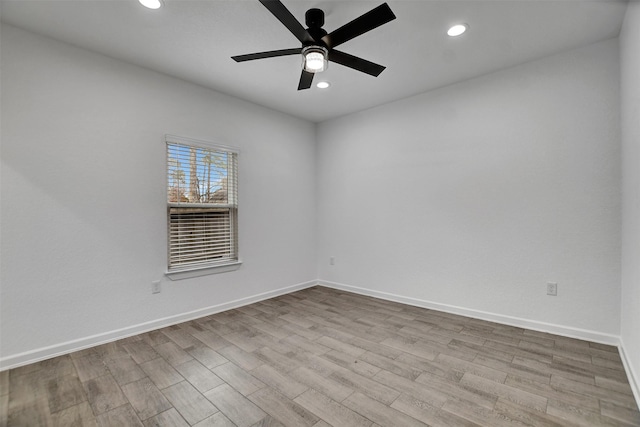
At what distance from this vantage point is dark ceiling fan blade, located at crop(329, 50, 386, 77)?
2201 millimetres

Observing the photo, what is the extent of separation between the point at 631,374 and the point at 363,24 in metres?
3.05

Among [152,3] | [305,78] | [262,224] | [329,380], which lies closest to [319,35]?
[305,78]

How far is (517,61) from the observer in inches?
118

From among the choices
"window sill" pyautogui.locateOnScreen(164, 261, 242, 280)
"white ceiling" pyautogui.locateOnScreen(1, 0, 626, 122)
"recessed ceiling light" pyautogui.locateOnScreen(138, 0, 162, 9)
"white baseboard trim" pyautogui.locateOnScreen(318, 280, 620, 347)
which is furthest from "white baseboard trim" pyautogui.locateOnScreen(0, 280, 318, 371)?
"recessed ceiling light" pyautogui.locateOnScreen(138, 0, 162, 9)

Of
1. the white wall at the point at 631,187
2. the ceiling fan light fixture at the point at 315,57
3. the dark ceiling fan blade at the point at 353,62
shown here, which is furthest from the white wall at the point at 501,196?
the ceiling fan light fixture at the point at 315,57

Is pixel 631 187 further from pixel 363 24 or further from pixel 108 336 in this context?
pixel 108 336

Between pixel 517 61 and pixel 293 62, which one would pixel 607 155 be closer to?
pixel 517 61

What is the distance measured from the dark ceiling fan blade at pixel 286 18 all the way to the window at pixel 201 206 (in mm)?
2019

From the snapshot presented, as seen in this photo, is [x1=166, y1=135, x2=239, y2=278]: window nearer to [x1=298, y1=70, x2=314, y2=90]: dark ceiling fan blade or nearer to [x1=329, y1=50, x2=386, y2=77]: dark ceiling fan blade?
[x1=298, y1=70, x2=314, y2=90]: dark ceiling fan blade

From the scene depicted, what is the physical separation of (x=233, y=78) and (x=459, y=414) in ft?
12.0

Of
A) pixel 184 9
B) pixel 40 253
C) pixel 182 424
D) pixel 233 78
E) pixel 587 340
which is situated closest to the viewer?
pixel 182 424

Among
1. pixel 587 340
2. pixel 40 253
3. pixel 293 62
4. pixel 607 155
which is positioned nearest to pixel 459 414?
pixel 587 340

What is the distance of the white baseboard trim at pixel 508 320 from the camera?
8.81 feet

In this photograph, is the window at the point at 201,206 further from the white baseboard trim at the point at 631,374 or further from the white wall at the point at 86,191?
the white baseboard trim at the point at 631,374
